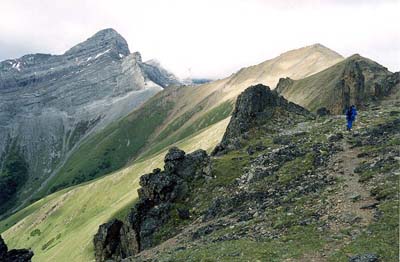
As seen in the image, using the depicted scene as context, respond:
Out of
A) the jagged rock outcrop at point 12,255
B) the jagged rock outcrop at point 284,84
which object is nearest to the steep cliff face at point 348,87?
the jagged rock outcrop at point 284,84

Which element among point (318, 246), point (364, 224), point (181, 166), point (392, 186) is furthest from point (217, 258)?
point (181, 166)

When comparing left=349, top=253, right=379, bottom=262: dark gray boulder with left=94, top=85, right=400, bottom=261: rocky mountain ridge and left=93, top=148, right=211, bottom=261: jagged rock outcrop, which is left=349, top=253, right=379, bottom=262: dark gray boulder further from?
left=93, top=148, right=211, bottom=261: jagged rock outcrop

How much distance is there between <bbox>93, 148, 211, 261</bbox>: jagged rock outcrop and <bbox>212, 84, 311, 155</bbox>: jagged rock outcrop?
7.64 m

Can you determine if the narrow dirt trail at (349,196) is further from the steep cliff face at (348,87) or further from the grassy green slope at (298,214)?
the steep cliff face at (348,87)

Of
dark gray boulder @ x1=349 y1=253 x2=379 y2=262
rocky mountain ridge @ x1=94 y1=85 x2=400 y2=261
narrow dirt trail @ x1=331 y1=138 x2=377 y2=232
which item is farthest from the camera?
narrow dirt trail @ x1=331 y1=138 x2=377 y2=232

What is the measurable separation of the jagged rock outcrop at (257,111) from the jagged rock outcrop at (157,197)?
764 centimetres

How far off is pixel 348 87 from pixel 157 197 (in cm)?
5651

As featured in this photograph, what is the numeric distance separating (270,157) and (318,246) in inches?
870

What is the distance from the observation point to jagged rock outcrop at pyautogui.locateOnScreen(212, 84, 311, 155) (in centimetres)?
6425

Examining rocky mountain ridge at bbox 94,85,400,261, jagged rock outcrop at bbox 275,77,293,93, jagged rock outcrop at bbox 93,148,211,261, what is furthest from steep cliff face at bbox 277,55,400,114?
jagged rock outcrop at bbox 93,148,211,261

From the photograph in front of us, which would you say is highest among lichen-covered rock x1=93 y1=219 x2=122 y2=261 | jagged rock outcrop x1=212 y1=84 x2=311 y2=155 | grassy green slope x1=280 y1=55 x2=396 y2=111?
jagged rock outcrop x1=212 y1=84 x2=311 y2=155

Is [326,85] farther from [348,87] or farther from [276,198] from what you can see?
[276,198]

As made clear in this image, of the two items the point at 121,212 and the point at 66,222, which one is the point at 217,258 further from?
the point at 66,222

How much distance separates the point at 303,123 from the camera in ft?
202
